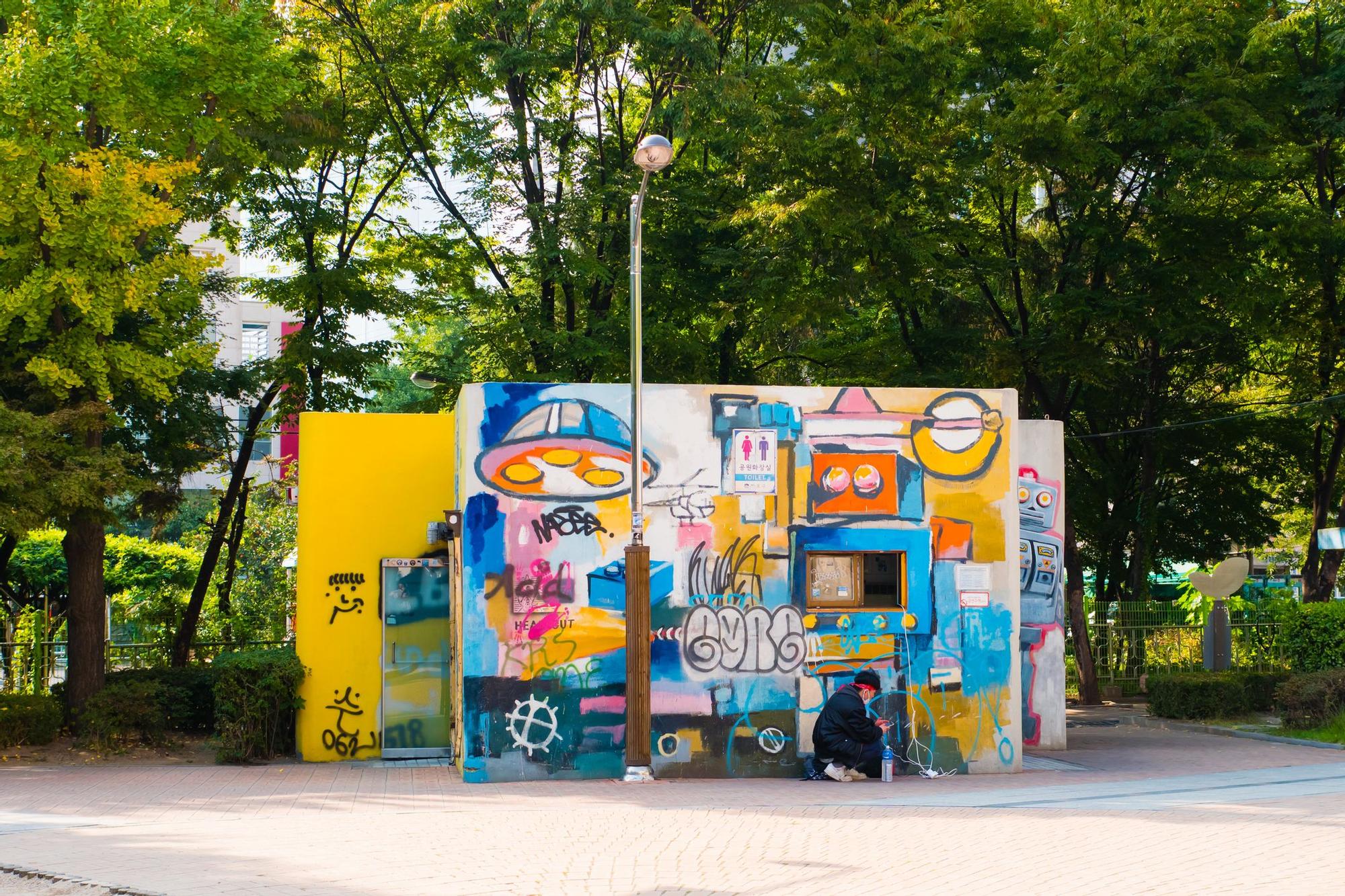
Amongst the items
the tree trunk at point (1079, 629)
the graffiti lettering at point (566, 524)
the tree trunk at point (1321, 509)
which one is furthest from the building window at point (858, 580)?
the tree trunk at point (1321, 509)

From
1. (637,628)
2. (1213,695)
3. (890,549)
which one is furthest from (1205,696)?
(637,628)

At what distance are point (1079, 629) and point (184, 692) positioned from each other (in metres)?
16.6

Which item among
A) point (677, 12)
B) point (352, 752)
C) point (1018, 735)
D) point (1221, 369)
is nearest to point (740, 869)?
point (1018, 735)

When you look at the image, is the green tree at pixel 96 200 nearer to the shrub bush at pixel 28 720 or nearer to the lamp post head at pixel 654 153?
the shrub bush at pixel 28 720

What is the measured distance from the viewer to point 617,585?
14992 millimetres

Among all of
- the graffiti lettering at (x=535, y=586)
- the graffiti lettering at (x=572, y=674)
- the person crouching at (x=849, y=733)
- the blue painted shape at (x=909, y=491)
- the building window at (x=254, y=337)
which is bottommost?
the person crouching at (x=849, y=733)

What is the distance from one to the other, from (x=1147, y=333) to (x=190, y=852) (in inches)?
784

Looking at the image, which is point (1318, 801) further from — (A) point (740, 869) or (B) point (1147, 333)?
(B) point (1147, 333)

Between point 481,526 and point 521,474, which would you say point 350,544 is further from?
point 521,474

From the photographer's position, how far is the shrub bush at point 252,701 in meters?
16.7

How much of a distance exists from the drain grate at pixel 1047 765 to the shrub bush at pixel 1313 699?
458 centimetres

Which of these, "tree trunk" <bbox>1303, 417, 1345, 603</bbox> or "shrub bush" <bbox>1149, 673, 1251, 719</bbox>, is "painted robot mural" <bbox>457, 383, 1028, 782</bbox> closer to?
"shrub bush" <bbox>1149, 673, 1251, 719</bbox>

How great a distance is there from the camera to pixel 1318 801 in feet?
40.3

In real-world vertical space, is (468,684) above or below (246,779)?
above
